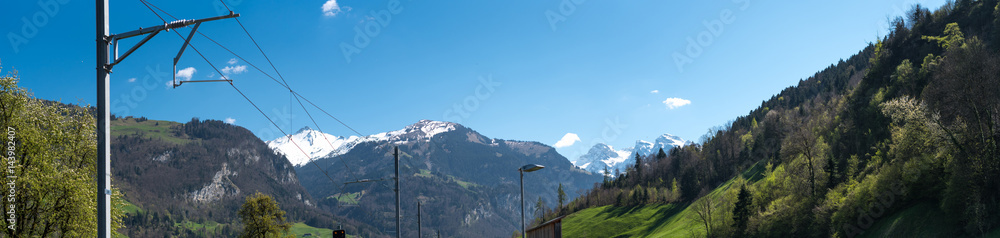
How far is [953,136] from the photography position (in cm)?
5891

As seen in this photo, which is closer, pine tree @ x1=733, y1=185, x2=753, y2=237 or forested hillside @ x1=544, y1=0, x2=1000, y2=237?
forested hillside @ x1=544, y1=0, x2=1000, y2=237

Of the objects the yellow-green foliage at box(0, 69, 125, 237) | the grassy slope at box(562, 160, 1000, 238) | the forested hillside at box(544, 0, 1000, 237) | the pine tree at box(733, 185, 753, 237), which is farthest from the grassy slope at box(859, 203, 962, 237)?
the yellow-green foliage at box(0, 69, 125, 237)

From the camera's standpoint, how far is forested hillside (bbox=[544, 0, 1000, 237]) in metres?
58.0

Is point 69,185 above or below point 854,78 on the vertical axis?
below

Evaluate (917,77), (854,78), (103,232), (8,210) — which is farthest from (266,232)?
(854,78)

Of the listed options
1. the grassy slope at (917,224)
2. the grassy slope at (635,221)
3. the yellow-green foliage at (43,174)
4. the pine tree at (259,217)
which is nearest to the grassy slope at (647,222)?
the grassy slope at (635,221)

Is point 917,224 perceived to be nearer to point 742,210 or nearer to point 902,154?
point 902,154

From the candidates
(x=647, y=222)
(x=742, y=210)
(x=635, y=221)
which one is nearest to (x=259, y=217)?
(x=742, y=210)

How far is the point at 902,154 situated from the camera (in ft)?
226

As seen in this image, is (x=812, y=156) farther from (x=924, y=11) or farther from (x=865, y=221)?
(x=924, y=11)

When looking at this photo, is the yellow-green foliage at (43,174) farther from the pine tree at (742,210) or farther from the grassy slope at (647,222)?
the pine tree at (742,210)

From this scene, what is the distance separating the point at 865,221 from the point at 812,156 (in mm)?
25390

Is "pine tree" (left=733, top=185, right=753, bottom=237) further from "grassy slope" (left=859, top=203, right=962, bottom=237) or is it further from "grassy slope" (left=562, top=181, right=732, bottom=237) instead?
"grassy slope" (left=859, top=203, right=962, bottom=237)

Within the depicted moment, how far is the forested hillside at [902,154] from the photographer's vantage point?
190ft
